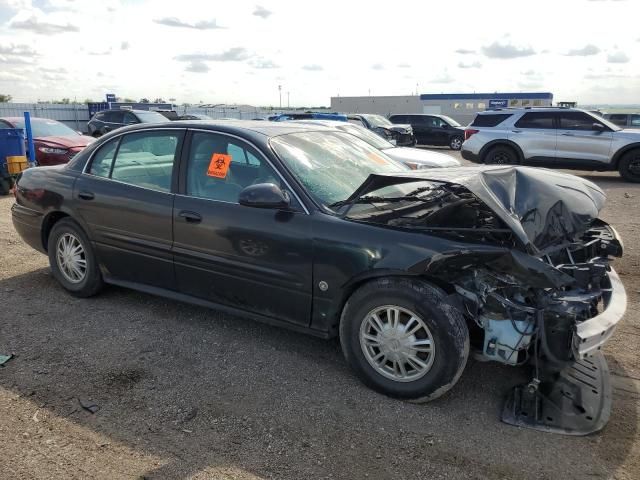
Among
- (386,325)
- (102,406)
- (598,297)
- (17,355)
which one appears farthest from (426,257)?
(17,355)

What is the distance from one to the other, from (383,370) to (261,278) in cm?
104

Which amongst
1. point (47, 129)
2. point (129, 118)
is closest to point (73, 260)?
point (47, 129)

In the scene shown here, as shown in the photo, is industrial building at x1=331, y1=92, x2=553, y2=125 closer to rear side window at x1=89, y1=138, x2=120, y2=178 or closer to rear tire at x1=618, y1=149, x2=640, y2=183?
rear tire at x1=618, y1=149, x2=640, y2=183

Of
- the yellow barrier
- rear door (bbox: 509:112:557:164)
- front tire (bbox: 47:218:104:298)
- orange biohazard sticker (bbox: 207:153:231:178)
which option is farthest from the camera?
rear door (bbox: 509:112:557:164)

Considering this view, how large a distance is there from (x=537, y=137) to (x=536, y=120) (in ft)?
1.58

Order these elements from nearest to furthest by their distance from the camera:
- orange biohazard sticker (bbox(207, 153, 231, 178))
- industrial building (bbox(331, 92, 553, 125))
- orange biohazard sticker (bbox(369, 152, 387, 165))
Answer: orange biohazard sticker (bbox(207, 153, 231, 178)) → orange biohazard sticker (bbox(369, 152, 387, 165)) → industrial building (bbox(331, 92, 553, 125))

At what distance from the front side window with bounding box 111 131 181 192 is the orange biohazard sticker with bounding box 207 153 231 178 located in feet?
1.25

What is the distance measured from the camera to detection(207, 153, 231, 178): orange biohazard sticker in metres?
3.93

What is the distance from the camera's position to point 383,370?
131 inches

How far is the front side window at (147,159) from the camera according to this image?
Answer: 4191mm

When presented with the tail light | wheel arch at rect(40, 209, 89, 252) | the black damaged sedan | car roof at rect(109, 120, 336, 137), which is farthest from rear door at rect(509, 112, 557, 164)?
wheel arch at rect(40, 209, 89, 252)

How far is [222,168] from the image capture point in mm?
3939

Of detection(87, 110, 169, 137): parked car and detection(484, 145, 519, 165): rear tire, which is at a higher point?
detection(87, 110, 169, 137): parked car

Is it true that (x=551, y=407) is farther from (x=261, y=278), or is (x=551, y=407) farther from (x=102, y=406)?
(x=102, y=406)
